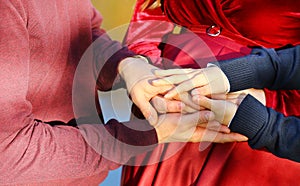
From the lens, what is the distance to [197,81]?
54 cm

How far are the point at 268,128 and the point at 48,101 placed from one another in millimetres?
317

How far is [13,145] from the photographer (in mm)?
438

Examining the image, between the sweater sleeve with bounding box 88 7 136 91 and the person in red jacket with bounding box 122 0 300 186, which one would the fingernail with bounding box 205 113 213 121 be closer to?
the person in red jacket with bounding box 122 0 300 186

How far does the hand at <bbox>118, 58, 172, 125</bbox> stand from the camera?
→ 1.77 feet

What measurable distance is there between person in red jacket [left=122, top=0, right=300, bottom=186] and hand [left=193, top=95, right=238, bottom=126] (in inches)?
2.0

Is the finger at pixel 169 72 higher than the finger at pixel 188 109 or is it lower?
higher

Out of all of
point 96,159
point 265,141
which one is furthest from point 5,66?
point 265,141

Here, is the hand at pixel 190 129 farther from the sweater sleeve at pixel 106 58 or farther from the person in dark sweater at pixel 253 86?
the sweater sleeve at pixel 106 58

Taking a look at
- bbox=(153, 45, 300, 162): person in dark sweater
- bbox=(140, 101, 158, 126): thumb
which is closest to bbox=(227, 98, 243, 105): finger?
bbox=(153, 45, 300, 162): person in dark sweater

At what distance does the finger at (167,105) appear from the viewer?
1.76ft

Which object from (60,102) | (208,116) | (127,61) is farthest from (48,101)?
(208,116)

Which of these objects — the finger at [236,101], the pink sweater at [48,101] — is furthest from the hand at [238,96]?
the pink sweater at [48,101]

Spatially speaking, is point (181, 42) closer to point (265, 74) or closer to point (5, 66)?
point (265, 74)

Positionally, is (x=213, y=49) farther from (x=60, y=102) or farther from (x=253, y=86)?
(x=60, y=102)
